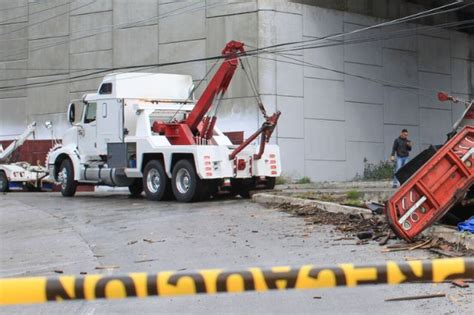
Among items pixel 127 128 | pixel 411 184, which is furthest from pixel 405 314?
pixel 127 128

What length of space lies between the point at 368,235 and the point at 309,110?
Answer: 48.4 ft

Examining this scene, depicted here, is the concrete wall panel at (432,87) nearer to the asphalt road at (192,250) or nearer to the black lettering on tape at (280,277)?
the asphalt road at (192,250)

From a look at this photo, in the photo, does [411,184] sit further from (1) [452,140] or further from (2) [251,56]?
(2) [251,56]

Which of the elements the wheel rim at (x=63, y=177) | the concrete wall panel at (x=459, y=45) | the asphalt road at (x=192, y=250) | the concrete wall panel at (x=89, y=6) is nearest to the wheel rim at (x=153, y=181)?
the asphalt road at (x=192, y=250)

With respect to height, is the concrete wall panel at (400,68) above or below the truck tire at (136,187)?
above

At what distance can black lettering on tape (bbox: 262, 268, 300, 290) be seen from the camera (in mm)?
2891

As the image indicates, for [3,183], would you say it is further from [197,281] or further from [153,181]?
[197,281]

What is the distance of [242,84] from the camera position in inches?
907

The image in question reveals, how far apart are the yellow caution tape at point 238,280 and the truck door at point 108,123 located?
569 inches

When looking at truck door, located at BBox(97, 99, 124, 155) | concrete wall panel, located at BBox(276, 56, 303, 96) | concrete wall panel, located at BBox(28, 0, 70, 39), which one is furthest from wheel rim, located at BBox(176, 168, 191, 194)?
concrete wall panel, located at BBox(28, 0, 70, 39)

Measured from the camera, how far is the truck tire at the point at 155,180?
16.1 metres

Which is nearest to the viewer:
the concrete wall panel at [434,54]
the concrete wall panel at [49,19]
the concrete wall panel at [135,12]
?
the concrete wall panel at [135,12]

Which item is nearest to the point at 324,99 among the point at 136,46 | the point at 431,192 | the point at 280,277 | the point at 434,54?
the point at 434,54

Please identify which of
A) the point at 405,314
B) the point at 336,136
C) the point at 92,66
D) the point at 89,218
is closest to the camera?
the point at 405,314
